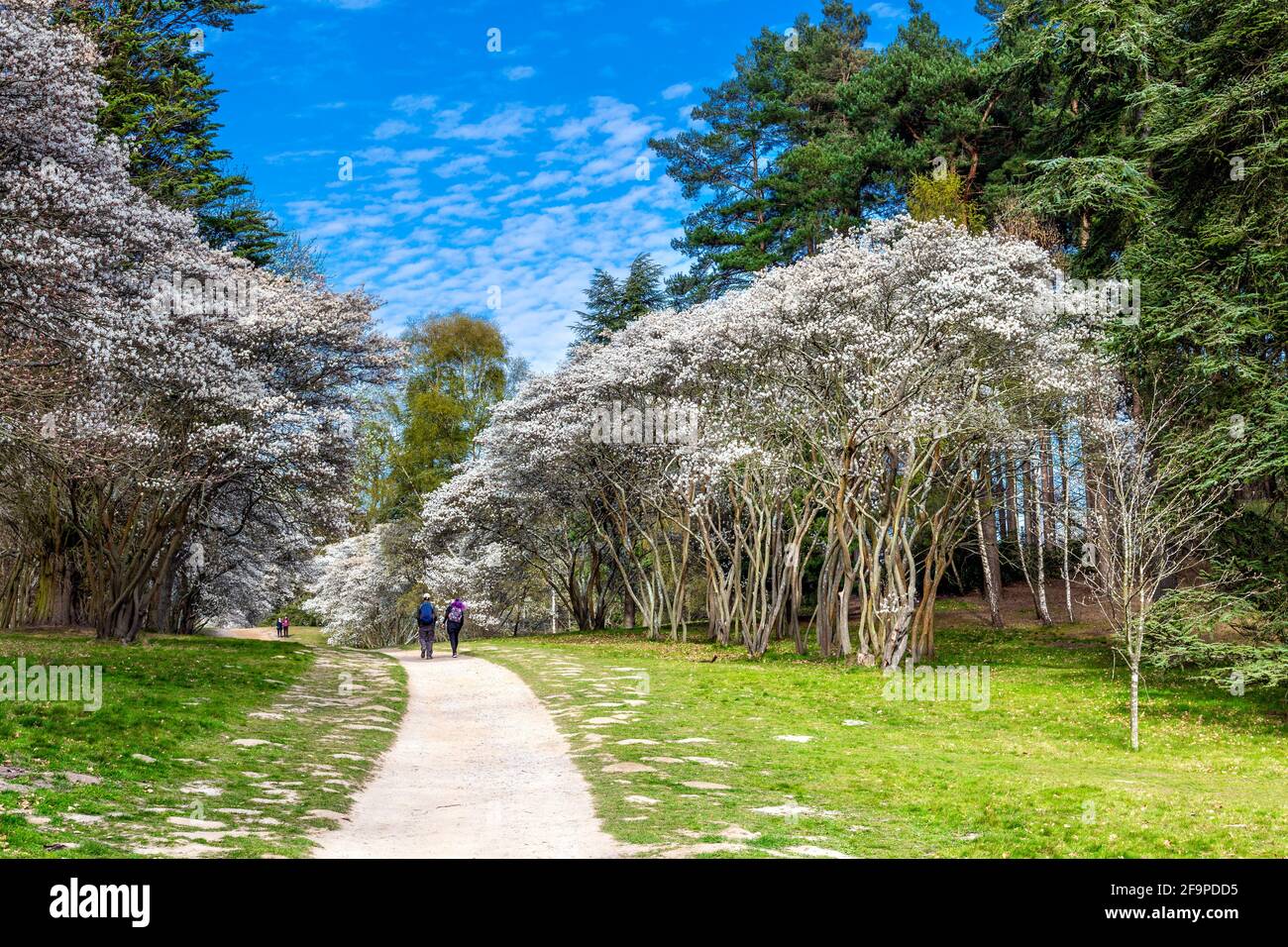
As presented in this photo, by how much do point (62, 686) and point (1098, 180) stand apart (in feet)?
76.1

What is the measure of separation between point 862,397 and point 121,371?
1533 cm

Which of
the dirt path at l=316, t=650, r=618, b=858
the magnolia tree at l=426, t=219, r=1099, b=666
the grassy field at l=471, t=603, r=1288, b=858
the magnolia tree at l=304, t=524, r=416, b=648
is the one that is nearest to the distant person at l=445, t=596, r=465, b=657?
the grassy field at l=471, t=603, r=1288, b=858

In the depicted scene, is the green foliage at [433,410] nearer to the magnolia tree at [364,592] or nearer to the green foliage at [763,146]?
the magnolia tree at [364,592]

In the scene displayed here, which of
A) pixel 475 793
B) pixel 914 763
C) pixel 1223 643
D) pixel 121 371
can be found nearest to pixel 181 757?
pixel 475 793

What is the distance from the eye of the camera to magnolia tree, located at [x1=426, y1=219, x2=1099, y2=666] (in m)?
20.5

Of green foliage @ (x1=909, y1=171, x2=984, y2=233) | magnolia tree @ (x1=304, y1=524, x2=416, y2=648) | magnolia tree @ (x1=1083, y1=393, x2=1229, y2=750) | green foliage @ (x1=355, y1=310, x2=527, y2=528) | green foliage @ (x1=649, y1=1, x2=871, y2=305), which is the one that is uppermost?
green foliage @ (x1=649, y1=1, x2=871, y2=305)

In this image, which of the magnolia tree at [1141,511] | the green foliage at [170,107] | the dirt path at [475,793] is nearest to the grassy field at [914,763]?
the dirt path at [475,793]

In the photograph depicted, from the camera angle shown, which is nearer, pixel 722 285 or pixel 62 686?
pixel 62 686

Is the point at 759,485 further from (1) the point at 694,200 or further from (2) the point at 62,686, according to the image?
(1) the point at 694,200

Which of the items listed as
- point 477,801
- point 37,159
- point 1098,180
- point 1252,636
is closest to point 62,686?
point 477,801

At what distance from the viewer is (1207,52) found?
62.1 ft

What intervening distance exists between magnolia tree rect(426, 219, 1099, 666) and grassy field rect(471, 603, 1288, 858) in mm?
3370
